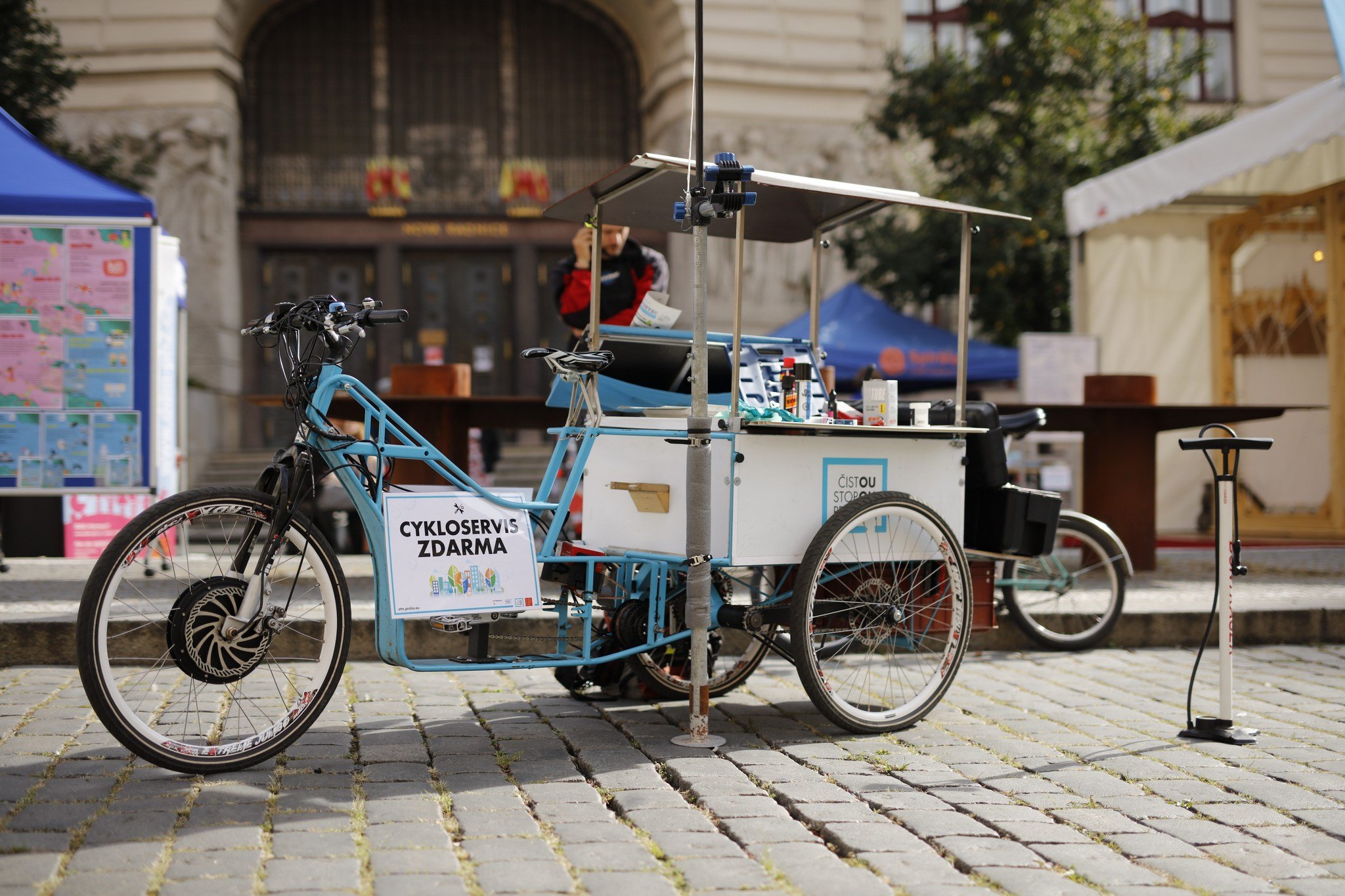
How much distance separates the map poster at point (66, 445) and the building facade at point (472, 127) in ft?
37.4

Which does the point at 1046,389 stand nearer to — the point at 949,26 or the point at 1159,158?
the point at 1159,158

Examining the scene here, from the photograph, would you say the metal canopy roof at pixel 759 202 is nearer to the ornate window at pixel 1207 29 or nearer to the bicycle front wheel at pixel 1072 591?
the bicycle front wheel at pixel 1072 591

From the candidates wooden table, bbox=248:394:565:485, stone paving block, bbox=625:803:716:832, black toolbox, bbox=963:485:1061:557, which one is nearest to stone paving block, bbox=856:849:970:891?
stone paving block, bbox=625:803:716:832

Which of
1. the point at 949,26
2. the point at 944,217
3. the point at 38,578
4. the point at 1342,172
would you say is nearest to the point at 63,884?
the point at 38,578

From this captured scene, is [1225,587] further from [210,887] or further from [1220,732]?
[210,887]

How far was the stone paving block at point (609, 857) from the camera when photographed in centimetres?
290

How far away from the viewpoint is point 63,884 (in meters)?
2.70

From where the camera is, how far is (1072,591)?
6.77 m

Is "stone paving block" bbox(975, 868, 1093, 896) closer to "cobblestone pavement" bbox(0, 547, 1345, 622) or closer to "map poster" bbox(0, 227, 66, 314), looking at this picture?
"cobblestone pavement" bbox(0, 547, 1345, 622)

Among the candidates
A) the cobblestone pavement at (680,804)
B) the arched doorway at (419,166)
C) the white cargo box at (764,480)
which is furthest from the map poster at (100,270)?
the arched doorway at (419,166)

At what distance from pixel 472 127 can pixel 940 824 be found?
1819 centimetres

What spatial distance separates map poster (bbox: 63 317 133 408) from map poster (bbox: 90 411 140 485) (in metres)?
0.08

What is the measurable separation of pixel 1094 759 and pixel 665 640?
4.68 ft

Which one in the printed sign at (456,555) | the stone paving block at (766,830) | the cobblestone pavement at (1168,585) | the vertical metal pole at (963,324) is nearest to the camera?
the stone paving block at (766,830)
